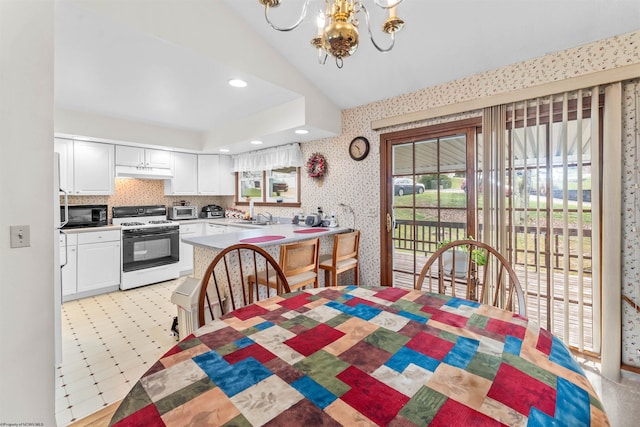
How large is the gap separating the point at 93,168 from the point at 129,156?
1.54ft

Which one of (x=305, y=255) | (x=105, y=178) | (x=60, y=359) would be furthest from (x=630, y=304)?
(x=105, y=178)

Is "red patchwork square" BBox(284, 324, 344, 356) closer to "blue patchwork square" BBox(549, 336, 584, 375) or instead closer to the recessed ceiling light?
"blue patchwork square" BBox(549, 336, 584, 375)

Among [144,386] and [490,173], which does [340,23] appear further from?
[490,173]

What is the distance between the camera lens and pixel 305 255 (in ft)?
7.67

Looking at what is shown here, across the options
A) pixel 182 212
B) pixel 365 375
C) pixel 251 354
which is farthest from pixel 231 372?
pixel 182 212

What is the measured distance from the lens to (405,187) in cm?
310

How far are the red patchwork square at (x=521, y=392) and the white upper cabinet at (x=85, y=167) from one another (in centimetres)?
461

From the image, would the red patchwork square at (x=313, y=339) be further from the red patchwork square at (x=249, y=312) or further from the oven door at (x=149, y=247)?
the oven door at (x=149, y=247)

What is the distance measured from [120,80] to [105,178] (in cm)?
185

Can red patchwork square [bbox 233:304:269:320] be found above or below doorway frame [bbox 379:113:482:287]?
below

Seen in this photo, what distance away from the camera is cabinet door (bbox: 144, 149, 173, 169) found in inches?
166

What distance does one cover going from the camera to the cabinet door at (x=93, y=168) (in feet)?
11.8

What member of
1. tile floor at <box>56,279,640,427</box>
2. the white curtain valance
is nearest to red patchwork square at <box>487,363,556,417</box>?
tile floor at <box>56,279,640,427</box>

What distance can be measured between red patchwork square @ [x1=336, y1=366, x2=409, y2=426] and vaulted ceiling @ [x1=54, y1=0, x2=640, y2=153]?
7.84 feet
